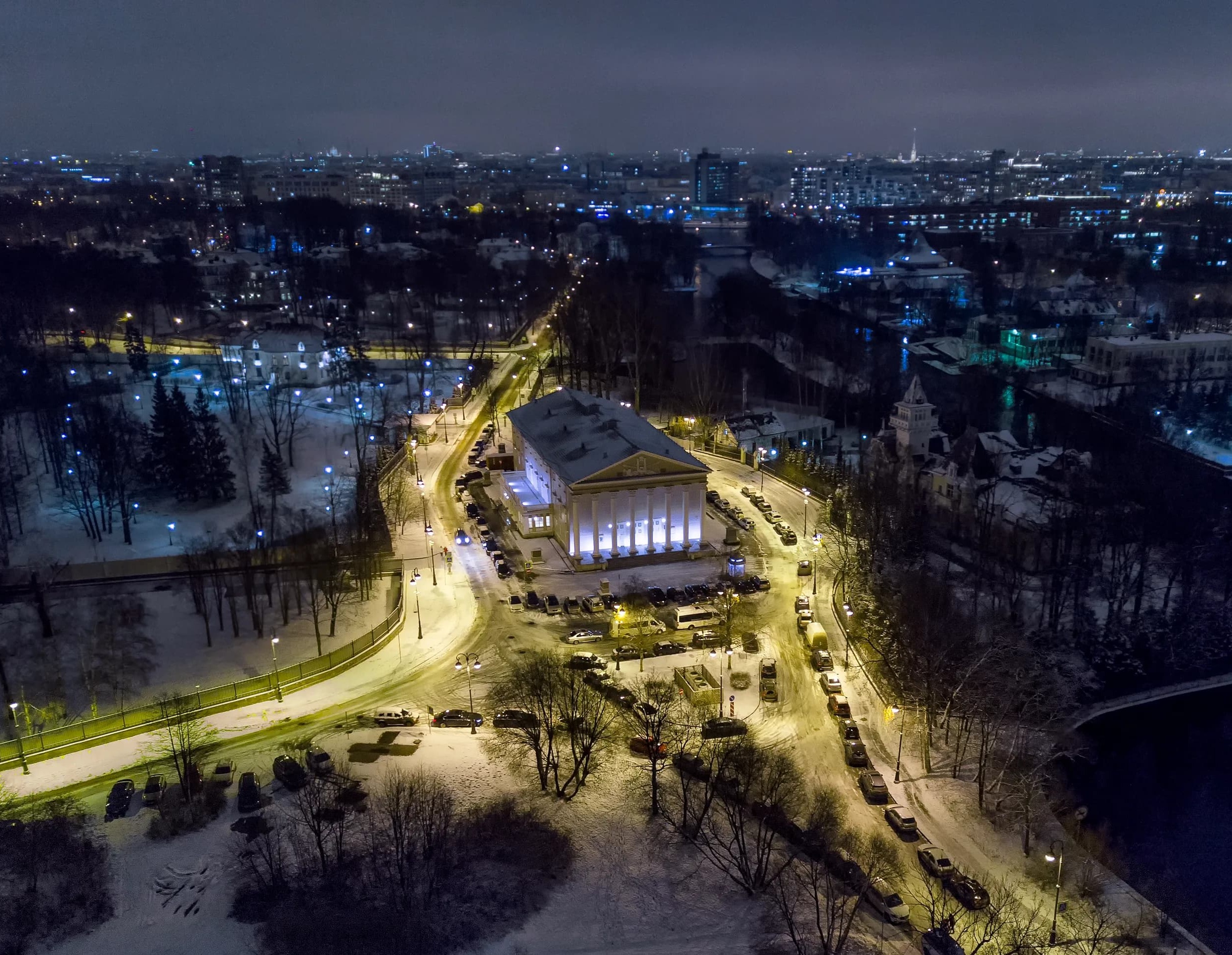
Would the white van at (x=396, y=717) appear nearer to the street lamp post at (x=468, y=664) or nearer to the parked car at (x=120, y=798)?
the street lamp post at (x=468, y=664)

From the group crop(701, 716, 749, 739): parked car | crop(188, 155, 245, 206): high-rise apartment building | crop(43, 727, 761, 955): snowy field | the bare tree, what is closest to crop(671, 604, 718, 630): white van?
crop(701, 716, 749, 739): parked car

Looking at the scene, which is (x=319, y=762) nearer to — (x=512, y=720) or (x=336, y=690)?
(x=336, y=690)

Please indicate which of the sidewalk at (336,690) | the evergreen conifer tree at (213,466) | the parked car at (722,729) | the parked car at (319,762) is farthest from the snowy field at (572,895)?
the evergreen conifer tree at (213,466)

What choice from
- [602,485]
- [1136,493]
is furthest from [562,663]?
[1136,493]

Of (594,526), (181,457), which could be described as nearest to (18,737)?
(181,457)

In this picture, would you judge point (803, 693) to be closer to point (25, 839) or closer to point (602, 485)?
point (602, 485)
